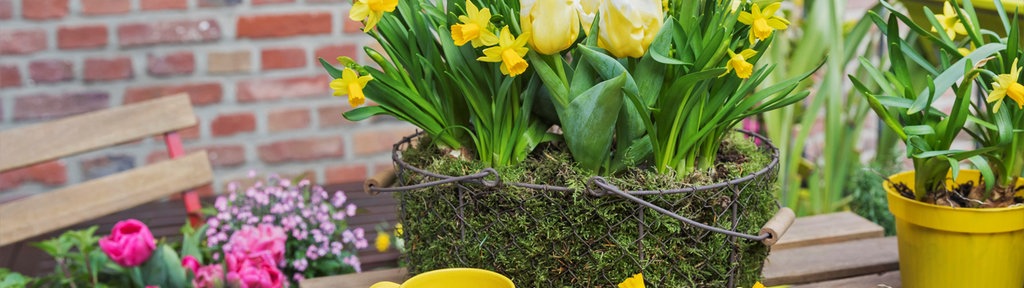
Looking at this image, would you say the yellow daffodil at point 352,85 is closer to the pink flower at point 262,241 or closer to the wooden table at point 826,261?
the wooden table at point 826,261

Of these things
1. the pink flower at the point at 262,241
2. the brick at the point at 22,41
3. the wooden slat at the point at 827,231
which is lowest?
the pink flower at the point at 262,241

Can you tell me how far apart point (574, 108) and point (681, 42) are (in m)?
0.10

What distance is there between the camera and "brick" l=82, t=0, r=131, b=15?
1818mm

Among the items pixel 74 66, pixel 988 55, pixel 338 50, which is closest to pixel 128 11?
pixel 74 66

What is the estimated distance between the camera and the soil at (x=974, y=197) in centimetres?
88

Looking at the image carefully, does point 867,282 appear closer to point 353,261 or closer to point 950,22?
point 950,22

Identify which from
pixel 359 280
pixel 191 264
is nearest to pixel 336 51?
pixel 191 264

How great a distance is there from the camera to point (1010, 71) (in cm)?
84

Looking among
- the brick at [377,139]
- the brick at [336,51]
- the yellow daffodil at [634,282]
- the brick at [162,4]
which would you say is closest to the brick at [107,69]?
the brick at [162,4]

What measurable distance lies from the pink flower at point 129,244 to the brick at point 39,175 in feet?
2.63

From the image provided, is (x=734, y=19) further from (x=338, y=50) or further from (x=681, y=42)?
(x=338, y=50)

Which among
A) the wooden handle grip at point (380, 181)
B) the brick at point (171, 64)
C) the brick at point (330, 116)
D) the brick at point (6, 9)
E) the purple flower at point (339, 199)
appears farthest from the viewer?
the brick at point (330, 116)

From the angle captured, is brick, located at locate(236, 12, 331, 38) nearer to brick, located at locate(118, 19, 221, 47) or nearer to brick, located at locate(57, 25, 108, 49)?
brick, located at locate(118, 19, 221, 47)

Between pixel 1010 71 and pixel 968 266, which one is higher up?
pixel 1010 71
